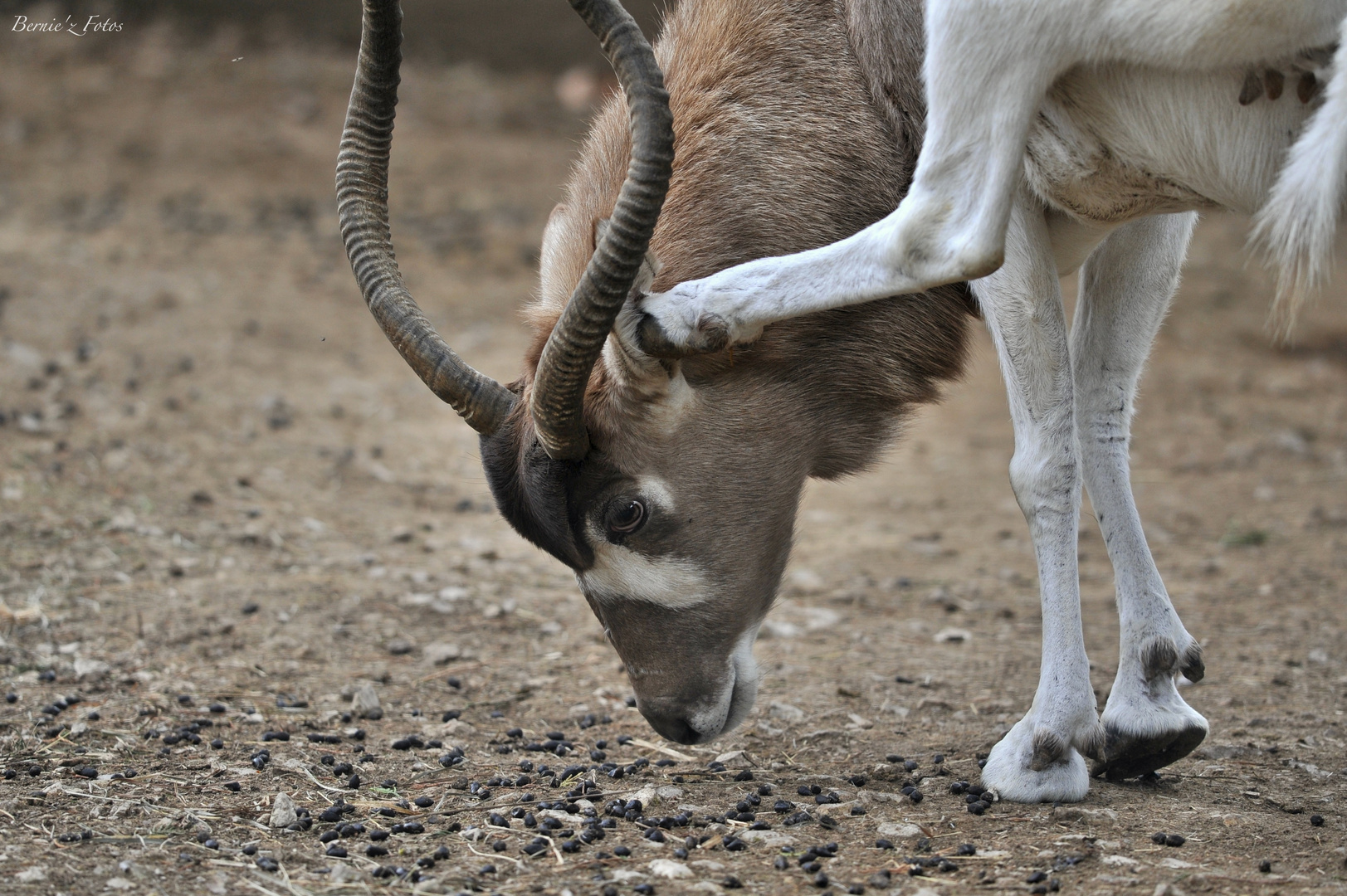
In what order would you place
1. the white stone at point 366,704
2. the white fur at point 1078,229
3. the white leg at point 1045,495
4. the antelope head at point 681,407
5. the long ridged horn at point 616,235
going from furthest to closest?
the white stone at point 366,704
the antelope head at point 681,407
the white leg at point 1045,495
the long ridged horn at point 616,235
the white fur at point 1078,229

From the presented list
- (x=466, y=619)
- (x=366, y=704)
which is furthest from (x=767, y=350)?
(x=466, y=619)

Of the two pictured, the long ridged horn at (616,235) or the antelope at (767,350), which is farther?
the antelope at (767,350)

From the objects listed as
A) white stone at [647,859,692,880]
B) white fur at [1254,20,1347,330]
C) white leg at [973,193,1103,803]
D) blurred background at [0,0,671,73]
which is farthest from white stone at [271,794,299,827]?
blurred background at [0,0,671,73]

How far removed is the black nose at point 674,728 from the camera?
4180 mm

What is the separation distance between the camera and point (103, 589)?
5.59 m

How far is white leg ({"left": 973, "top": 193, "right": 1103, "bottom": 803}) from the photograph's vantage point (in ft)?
12.8

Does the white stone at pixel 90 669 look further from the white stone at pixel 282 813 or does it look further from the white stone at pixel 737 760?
the white stone at pixel 737 760

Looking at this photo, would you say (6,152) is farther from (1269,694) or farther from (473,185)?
(1269,694)

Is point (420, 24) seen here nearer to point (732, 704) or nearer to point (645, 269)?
point (645, 269)

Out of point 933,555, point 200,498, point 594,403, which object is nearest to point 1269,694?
point 933,555

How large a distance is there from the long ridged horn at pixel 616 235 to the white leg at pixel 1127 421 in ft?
5.86

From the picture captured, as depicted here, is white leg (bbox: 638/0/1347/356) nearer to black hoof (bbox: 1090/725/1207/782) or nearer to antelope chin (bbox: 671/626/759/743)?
antelope chin (bbox: 671/626/759/743)

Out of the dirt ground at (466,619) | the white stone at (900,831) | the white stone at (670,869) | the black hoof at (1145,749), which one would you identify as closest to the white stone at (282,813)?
the dirt ground at (466,619)

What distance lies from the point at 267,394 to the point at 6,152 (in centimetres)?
729
